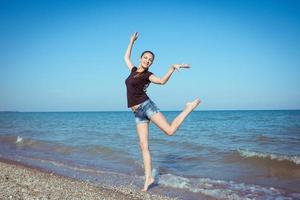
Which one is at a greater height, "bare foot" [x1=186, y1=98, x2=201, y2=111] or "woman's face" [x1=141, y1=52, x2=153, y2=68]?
"woman's face" [x1=141, y1=52, x2=153, y2=68]

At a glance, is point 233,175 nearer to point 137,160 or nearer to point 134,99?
point 137,160

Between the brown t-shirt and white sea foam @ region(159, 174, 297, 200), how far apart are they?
2696 mm

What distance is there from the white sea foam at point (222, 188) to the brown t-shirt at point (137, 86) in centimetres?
270

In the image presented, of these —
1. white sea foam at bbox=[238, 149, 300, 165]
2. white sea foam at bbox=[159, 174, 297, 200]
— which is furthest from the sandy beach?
white sea foam at bbox=[238, 149, 300, 165]

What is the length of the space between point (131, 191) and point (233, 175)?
3.81m

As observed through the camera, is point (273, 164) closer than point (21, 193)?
No

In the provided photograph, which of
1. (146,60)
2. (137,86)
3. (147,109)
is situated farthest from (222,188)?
(146,60)

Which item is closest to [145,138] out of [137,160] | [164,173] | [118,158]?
[164,173]

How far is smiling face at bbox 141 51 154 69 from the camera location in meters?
5.90

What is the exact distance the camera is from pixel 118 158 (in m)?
12.4

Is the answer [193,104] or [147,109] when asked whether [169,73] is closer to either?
[147,109]

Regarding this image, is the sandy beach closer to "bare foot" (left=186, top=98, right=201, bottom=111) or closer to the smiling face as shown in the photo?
"bare foot" (left=186, top=98, right=201, bottom=111)

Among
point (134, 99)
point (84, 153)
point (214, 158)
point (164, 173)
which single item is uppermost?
point (134, 99)

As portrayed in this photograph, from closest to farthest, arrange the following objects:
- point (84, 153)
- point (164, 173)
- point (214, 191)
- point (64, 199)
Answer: point (64, 199), point (214, 191), point (164, 173), point (84, 153)
